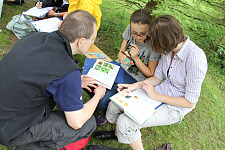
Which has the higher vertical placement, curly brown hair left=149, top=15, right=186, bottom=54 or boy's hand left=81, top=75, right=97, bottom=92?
curly brown hair left=149, top=15, right=186, bottom=54

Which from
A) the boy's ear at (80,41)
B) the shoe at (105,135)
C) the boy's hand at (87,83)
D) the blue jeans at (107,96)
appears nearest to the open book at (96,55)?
the blue jeans at (107,96)

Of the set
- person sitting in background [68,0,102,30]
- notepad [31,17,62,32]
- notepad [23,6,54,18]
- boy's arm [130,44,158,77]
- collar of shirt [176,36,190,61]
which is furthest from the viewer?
notepad [23,6,54,18]

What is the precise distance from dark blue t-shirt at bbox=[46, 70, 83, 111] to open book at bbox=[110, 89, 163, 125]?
0.57 metres

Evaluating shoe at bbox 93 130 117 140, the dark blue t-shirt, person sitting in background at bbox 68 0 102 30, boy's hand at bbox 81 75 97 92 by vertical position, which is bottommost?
shoe at bbox 93 130 117 140

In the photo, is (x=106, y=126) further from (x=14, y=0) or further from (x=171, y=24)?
(x=14, y=0)

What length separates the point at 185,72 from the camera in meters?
1.72

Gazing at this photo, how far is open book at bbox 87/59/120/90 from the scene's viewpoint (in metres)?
1.99

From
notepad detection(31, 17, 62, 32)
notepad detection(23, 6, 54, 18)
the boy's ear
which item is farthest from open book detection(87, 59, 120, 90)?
notepad detection(23, 6, 54, 18)

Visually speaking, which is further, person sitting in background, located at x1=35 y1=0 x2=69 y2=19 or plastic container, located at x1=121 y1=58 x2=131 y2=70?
person sitting in background, located at x1=35 y1=0 x2=69 y2=19

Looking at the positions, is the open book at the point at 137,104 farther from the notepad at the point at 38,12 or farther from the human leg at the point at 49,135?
the notepad at the point at 38,12

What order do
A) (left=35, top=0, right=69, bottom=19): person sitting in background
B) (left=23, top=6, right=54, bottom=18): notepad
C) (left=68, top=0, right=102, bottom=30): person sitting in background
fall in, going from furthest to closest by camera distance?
(left=35, top=0, right=69, bottom=19): person sitting in background < (left=23, top=6, right=54, bottom=18): notepad < (left=68, top=0, right=102, bottom=30): person sitting in background

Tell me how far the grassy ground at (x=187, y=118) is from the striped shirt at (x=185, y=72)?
36.0 inches

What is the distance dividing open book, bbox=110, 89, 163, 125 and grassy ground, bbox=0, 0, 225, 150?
847 mm

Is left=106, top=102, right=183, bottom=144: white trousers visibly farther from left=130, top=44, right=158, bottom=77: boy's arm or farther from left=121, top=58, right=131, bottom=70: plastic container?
left=121, top=58, right=131, bottom=70: plastic container
